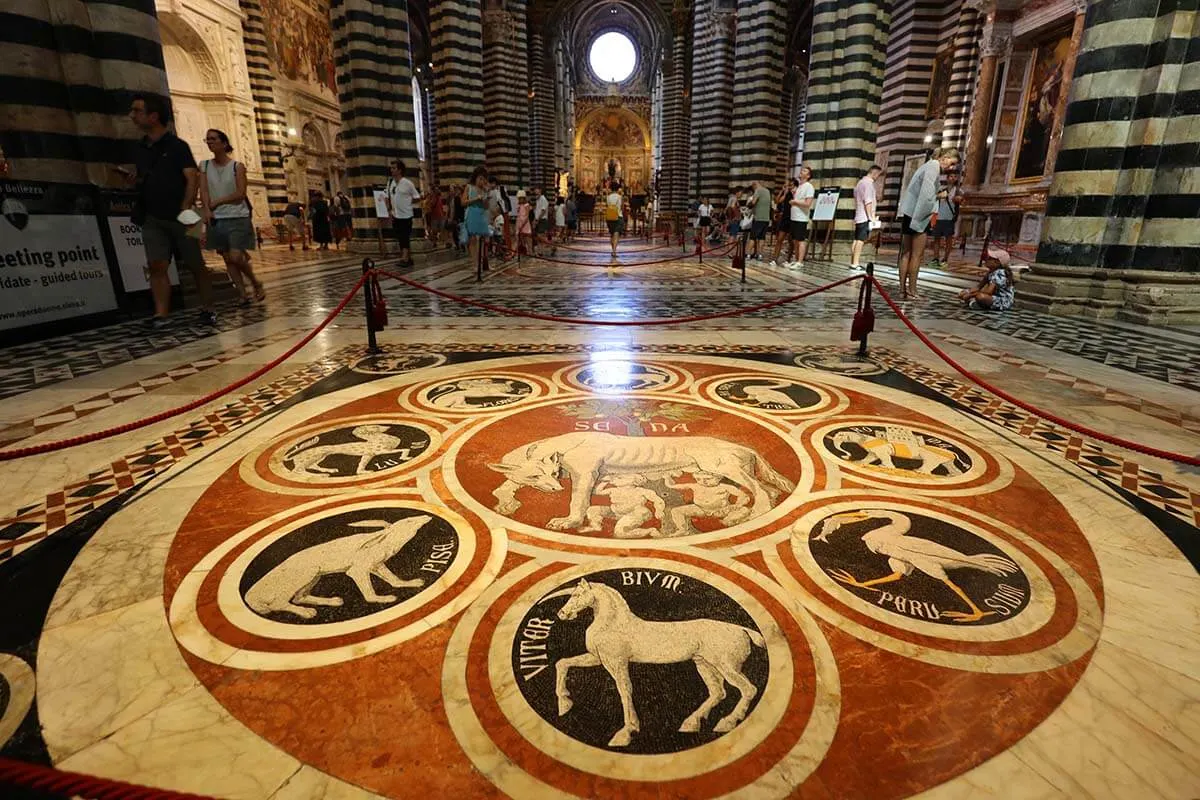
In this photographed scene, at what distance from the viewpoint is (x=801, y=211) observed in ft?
34.9

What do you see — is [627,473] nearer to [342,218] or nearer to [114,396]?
[114,396]

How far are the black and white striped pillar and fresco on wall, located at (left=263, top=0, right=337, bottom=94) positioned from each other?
14.0m

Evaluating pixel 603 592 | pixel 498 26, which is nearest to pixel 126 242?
pixel 603 592

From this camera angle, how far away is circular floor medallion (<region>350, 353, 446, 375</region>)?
423 centimetres

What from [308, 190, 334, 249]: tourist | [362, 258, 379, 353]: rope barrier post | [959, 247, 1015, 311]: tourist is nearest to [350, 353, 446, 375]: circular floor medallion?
[362, 258, 379, 353]: rope barrier post

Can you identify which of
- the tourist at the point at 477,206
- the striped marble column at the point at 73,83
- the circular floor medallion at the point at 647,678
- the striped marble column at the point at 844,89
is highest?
the striped marble column at the point at 844,89

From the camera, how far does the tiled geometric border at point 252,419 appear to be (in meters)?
2.22

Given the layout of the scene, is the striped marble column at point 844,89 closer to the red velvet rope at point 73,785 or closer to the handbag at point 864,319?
the handbag at point 864,319

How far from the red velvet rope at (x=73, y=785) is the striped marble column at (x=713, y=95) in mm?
22182

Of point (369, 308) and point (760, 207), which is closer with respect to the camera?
point (369, 308)

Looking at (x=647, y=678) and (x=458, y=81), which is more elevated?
(x=458, y=81)

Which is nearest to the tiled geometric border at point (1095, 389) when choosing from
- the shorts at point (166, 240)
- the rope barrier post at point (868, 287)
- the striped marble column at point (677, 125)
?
the rope barrier post at point (868, 287)

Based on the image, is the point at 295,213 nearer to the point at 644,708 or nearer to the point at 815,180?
the point at 815,180

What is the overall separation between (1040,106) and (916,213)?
11.6 meters
